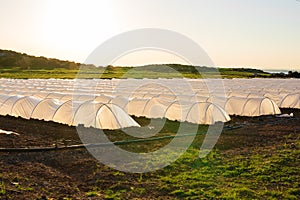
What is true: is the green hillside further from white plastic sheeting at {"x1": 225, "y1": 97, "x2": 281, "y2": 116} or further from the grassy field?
white plastic sheeting at {"x1": 225, "y1": 97, "x2": 281, "y2": 116}

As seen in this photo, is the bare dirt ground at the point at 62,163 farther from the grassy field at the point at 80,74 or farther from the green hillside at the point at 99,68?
the green hillside at the point at 99,68

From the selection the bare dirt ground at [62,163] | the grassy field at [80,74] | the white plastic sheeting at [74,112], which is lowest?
the bare dirt ground at [62,163]

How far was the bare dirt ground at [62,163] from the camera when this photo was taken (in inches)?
290

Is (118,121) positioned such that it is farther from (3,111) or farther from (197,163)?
(3,111)

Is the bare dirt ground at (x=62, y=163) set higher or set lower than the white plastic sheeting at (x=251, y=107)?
lower

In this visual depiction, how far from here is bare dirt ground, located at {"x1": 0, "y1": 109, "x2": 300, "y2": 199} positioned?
7.37 meters

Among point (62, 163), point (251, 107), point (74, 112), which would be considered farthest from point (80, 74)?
point (62, 163)

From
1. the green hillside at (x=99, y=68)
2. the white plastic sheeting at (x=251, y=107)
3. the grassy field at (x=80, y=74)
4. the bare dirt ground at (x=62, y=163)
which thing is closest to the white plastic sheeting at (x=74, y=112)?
the bare dirt ground at (x=62, y=163)

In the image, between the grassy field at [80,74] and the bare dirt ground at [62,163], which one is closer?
the bare dirt ground at [62,163]

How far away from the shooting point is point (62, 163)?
9.52 m

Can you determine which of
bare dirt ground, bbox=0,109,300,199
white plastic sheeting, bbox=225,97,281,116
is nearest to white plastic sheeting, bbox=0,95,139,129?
bare dirt ground, bbox=0,109,300,199

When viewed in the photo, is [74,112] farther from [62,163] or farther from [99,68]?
[99,68]

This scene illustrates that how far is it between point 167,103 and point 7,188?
12.7 metres

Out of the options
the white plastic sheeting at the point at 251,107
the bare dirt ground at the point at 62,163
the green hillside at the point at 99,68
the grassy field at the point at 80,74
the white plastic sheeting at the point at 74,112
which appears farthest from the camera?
the green hillside at the point at 99,68
